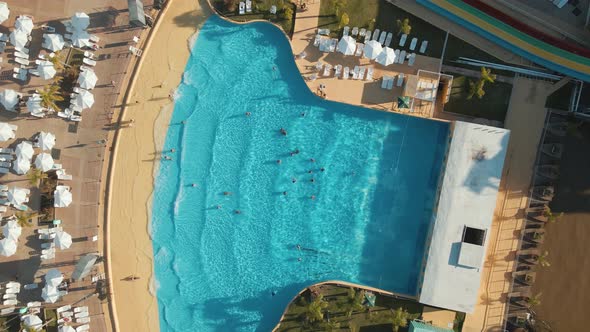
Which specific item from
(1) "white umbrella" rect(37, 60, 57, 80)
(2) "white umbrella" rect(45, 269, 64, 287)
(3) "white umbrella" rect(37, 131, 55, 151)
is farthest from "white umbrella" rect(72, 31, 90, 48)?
(2) "white umbrella" rect(45, 269, 64, 287)

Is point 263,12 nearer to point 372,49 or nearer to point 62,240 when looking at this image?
point 372,49

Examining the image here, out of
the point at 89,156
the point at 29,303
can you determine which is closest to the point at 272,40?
the point at 89,156

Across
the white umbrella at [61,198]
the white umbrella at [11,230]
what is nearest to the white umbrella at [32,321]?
the white umbrella at [11,230]

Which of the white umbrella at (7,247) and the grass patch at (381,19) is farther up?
the grass patch at (381,19)

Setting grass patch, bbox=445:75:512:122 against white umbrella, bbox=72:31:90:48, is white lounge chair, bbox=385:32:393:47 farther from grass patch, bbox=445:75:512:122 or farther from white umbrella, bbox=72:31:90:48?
white umbrella, bbox=72:31:90:48

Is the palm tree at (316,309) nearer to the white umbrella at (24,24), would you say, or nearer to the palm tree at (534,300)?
the palm tree at (534,300)

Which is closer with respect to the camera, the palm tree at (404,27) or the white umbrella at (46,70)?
the palm tree at (404,27)
